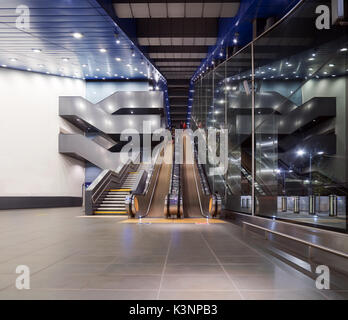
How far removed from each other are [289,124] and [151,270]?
8472mm

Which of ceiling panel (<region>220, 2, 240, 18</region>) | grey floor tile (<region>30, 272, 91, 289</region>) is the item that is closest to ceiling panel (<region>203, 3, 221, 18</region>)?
ceiling panel (<region>220, 2, 240, 18</region>)

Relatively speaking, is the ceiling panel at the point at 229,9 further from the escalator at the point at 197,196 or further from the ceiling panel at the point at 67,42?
the escalator at the point at 197,196

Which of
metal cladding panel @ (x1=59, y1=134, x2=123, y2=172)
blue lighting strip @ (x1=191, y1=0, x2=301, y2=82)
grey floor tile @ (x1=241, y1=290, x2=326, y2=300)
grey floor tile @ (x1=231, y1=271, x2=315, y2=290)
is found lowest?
grey floor tile @ (x1=231, y1=271, x2=315, y2=290)

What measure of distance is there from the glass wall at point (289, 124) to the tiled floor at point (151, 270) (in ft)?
10.6

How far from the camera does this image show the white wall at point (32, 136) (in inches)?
627

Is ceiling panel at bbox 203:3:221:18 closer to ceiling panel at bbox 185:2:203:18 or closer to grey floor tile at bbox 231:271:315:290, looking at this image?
ceiling panel at bbox 185:2:203:18

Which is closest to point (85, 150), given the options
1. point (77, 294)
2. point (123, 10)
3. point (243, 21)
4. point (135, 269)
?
point (123, 10)

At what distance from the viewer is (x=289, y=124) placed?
10336mm

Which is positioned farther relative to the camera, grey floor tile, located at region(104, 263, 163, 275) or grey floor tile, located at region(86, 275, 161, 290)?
grey floor tile, located at region(104, 263, 163, 275)

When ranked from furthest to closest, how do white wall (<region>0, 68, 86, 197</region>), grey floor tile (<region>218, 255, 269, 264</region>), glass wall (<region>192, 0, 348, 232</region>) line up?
1. white wall (<region>0, 68, 86, 197</region>)
2. glass wall (<region>192, 0, 348, 232</region>)
3. grey floor tile (<region>218, 255, 269, 264</region>)

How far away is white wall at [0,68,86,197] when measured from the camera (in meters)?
15.9

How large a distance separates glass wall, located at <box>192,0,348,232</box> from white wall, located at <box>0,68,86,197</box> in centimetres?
1132
